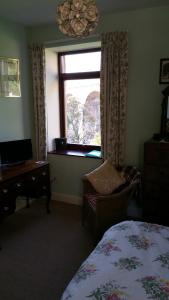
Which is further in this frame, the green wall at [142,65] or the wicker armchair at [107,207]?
the green wall at [142,65]

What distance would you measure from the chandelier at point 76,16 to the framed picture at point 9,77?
2138 mm

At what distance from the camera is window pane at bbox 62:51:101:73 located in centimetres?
379

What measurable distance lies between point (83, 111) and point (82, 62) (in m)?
0.76

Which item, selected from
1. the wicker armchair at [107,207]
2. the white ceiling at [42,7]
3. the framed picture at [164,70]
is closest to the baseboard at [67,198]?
the wicker armchair at [107,207]

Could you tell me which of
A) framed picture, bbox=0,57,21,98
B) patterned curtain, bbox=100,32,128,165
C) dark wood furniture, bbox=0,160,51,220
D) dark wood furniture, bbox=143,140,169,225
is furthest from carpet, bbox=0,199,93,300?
framed picture, bbox=0,57,21,98

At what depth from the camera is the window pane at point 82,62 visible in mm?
3791

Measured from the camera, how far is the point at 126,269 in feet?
4.72

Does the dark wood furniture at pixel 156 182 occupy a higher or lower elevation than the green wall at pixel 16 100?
lower

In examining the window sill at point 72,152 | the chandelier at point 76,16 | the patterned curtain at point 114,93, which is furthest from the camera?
the window sill at point 72,152

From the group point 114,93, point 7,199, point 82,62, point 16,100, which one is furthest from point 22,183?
point 82,62

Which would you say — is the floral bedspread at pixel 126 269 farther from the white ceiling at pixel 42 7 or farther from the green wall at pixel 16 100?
the white ceiling at pixel 42 7

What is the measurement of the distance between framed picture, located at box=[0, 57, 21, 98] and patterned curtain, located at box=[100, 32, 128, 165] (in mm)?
1269

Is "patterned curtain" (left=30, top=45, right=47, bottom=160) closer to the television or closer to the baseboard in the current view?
the television

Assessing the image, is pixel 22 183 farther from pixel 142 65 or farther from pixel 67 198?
pixel 142 65
